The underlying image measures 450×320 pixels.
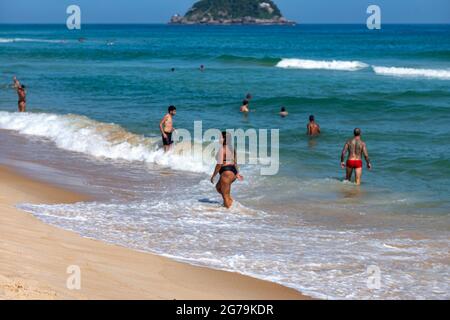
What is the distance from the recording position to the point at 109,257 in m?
8.87

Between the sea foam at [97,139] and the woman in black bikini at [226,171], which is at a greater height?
the woman in black bikini at [226,171]

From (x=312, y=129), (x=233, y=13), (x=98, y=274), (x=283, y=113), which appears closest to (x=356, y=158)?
(x=312, y=129)

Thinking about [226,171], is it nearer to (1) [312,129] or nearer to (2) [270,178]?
(2) [270,178]

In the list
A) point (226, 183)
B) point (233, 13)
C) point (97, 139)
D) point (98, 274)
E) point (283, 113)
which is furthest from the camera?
point (233, 13)

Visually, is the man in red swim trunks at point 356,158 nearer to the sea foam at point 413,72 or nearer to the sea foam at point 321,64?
the sea foam at point 413,72

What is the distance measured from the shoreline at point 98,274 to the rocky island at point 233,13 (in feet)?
583

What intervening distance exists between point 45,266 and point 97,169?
327 inches

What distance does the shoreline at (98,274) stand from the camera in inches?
285

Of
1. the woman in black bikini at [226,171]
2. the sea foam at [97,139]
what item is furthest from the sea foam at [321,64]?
the woman in black bikini at [226,171]

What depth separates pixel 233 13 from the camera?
18500 centimetres

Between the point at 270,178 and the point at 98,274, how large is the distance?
24.9 ft

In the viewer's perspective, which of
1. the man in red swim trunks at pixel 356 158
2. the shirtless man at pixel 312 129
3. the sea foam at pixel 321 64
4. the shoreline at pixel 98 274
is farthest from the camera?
the sea foam at pixel 321 64

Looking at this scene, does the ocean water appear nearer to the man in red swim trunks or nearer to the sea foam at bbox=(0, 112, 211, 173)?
the sea foam at bbox=(0, 112, 211, 173)
